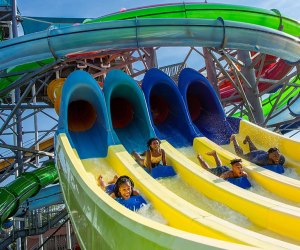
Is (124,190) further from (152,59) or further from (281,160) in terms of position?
(152,59)

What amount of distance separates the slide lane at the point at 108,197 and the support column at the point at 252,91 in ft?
10.4

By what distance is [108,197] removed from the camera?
3.24 metres

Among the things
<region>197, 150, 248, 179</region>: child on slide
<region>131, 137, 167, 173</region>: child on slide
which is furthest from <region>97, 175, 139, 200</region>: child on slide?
<region>197, 150, 248, 179</region>: child on slide

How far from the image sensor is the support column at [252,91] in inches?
331

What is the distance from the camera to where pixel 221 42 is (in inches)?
233

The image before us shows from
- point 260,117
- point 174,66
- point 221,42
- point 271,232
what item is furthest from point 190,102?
point 174,66

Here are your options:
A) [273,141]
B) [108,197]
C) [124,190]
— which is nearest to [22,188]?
[124,190]

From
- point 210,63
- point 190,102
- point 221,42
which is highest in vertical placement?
point 210,63

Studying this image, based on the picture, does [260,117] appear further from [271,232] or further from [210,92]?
[271,232]

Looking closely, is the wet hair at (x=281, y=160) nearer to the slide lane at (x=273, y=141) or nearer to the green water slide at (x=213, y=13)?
the slide lane at (x=273, y=141)

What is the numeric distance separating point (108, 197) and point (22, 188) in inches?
197

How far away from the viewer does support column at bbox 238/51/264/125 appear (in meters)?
8.40

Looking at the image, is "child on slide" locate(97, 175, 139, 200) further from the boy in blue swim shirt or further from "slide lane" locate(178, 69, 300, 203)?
the boy in blue swim shirt

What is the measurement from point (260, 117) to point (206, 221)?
5858 millimetres
